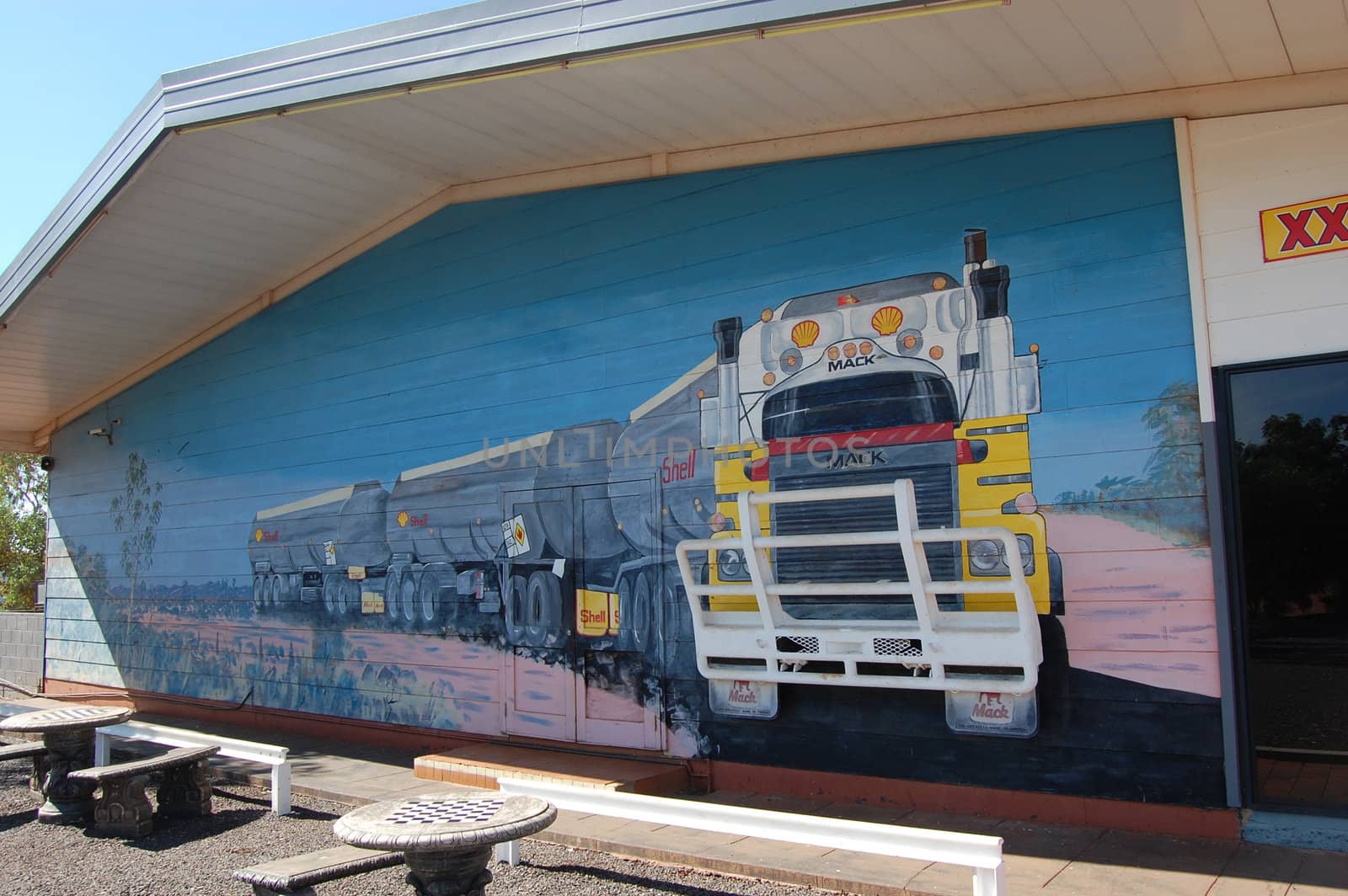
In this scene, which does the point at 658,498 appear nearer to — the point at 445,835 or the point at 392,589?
the point at 392,589

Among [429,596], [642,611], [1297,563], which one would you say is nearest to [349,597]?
[429,596]

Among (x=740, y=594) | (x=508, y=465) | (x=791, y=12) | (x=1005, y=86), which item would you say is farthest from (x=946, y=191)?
(x=508, y=465)

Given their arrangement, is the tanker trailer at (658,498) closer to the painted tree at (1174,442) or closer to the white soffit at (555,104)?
the white soffit at (555,104)

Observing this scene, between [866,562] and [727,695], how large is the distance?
1172mm

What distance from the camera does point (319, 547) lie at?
8398 mm

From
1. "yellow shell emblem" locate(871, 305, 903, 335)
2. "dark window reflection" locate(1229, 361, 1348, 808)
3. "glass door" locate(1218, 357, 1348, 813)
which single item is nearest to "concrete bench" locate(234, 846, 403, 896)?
"yellow shell emblem" locate(871, 305, 903, 335)

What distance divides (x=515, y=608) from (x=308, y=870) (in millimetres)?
3248

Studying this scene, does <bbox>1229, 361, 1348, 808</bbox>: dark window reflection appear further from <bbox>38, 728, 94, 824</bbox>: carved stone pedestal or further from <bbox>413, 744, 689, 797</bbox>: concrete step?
<bbox>38, 728, 94, 824</bbox>: carved stone pedestal

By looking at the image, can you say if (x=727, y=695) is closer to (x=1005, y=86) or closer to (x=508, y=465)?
(x=508, y=465)

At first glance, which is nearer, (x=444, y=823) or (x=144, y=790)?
(x=444, y=823)

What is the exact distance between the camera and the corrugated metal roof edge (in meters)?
4.52

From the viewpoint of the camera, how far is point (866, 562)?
5.45 metres

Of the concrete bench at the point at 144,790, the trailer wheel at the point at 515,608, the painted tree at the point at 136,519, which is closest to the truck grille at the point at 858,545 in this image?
the trailer wheel at the point at 515,608

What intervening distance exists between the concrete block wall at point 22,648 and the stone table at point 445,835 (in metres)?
10.4
